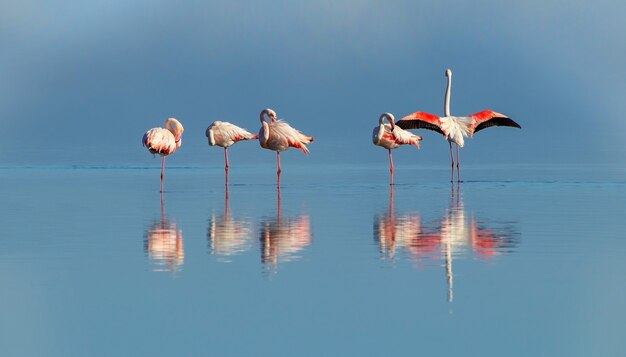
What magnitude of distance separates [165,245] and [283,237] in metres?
1.49

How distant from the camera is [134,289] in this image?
9.38 m

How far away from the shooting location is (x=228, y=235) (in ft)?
44.8

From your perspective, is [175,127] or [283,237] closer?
[283,237]

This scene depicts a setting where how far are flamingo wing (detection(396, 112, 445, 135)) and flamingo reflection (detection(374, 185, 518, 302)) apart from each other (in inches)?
403

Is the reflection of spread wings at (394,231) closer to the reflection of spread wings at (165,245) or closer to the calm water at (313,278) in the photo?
the calm water at (313,278)

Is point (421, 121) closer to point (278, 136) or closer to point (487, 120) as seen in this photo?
point (487, 120)

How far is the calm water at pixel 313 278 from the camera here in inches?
296

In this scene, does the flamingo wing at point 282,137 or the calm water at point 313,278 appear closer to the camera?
the calm water at point 313,278

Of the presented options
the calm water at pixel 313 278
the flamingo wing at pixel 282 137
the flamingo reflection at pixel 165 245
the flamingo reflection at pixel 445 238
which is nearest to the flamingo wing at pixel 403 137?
the flamingo wing at pixel 282 137

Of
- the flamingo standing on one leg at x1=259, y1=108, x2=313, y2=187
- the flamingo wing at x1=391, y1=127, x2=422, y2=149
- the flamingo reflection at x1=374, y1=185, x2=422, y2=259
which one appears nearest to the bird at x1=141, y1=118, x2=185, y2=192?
the flamingo standing on one leg at x1=259, y1=108, x2=313, y2=187

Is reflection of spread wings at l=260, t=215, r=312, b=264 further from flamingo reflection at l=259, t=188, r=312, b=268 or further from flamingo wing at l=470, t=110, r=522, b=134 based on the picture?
flamingo wing at l=470, t=110, r=522, b=134

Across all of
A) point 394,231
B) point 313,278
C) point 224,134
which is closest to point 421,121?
point 224,134

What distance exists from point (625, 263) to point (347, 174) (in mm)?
21744

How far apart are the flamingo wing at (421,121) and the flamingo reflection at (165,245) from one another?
40.6 ft
